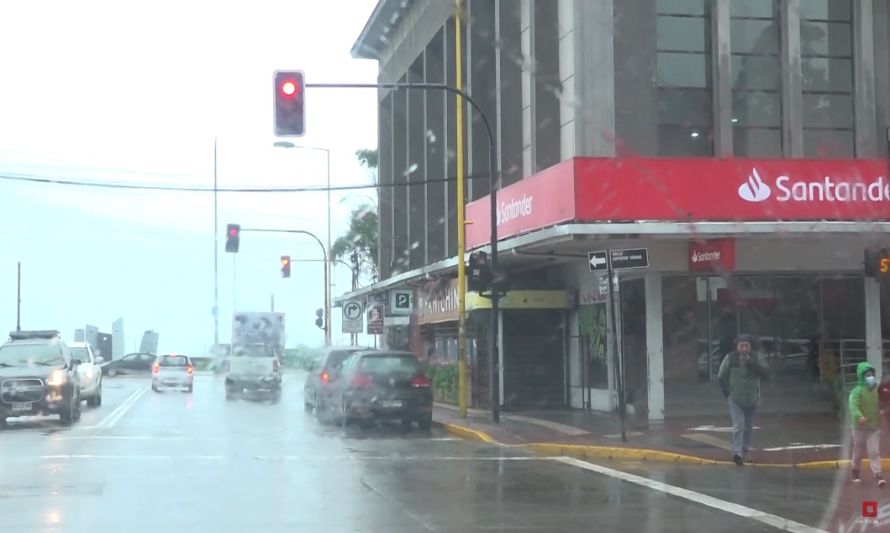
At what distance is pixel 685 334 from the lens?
22.0 metres

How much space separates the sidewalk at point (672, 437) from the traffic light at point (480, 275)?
2.75m

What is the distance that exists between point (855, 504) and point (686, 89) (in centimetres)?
1332

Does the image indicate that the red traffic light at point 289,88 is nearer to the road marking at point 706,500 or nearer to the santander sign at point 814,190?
the road marking at point 706,500

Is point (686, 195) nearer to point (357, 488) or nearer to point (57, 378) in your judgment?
point (357, 488)

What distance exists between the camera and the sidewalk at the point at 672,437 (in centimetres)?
1582

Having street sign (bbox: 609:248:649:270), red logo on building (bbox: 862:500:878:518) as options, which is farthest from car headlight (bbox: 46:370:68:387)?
red logo on building (bbox: 862:500:878:518)

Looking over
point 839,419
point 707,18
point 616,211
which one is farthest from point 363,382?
point 707,18

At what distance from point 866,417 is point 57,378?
1630 centimetres

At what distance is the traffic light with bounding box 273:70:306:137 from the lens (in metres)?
17.0

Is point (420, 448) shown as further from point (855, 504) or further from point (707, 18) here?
point (707, 18)

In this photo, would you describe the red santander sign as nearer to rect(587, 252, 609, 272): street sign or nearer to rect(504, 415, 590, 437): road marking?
rect(587, 252, 609, 272): street sign

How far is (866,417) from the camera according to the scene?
13.0 m

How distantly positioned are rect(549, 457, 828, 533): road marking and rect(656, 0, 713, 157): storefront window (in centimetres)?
991

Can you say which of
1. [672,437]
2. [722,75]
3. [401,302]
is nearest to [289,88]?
[672,437]
